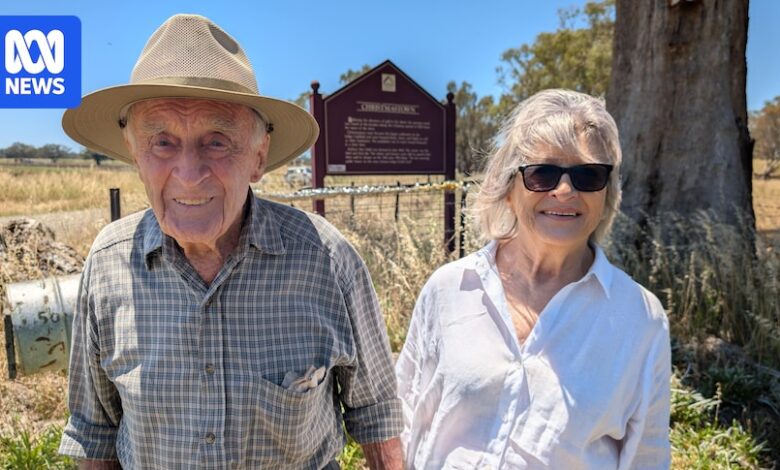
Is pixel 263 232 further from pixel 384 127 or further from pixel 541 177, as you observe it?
pixel 384 127

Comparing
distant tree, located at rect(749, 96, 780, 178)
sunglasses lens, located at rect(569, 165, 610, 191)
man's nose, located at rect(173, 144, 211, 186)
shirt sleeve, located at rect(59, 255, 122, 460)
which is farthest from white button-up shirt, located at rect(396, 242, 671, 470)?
distant tree, located at rect(749, 96, 780, 178)

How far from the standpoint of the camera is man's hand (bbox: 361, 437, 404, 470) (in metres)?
1.79

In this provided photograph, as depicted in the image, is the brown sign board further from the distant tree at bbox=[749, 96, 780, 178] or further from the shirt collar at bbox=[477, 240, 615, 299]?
the distant tree at bbox=[749, 96, 780, 178]

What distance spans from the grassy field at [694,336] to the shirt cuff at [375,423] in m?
1.21

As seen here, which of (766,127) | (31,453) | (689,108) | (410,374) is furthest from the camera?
(766,127)

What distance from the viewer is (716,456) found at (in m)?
3.05

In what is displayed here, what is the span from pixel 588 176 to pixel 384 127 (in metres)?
5.54

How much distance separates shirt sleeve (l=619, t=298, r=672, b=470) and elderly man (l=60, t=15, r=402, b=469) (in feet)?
2.68

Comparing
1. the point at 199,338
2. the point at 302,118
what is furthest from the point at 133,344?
the point at 302,118

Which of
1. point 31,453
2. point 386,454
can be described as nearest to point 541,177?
point 386,454

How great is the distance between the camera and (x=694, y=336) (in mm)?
4328

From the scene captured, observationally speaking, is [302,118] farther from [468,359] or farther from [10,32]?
[10,32]

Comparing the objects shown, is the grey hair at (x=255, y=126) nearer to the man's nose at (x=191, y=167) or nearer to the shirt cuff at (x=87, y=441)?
the man's nose at (x=191, y=167)

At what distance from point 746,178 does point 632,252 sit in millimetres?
1566
